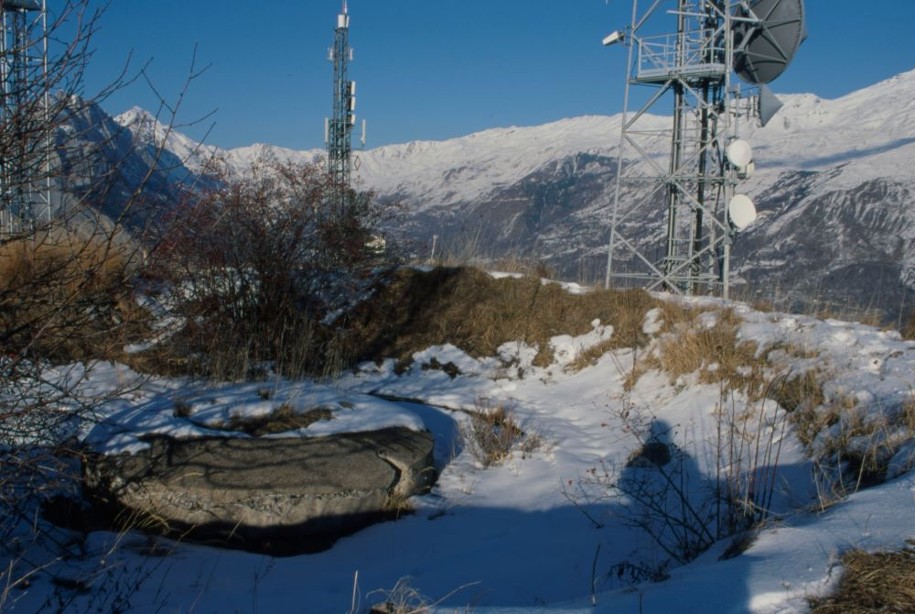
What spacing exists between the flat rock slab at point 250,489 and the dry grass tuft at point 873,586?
3.48 m

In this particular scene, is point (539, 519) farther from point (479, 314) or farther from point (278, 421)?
point (479, 314)

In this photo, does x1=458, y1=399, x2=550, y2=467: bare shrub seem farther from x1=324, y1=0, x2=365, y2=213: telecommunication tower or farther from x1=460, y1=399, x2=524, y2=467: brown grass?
x1=324, y1=0, x2=365, y2=213: telecommunication tower

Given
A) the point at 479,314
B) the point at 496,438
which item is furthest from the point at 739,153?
the point at 496,438

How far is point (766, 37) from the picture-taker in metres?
14.7

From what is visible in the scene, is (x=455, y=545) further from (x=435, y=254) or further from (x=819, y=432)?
(x=435, y=254)

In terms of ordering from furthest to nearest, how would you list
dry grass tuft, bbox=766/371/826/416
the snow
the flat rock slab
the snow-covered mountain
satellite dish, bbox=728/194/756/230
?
the snow
the snow-covered mountain
satellite dish, bbox=728/194/756/230
dry grass tuft, bbox=766/371/826/416
the flat rock slab

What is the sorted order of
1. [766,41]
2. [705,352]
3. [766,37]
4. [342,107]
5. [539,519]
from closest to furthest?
1. [539,519]
2. [705,352]
3. [766,37]
4. [766,41]
5. [342,107]

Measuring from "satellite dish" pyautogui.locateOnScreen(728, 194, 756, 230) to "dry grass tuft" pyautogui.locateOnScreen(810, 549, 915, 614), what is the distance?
11.8m

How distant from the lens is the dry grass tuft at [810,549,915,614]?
219cm

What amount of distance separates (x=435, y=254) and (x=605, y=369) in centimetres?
537

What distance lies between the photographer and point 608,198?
92812 mm

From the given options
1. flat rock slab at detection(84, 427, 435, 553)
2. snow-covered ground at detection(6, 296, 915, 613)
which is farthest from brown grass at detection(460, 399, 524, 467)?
flat rock slab at detection(84, 427, 435, 553)

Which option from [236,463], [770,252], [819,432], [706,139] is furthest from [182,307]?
[770,252]

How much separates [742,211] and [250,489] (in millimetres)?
11595
